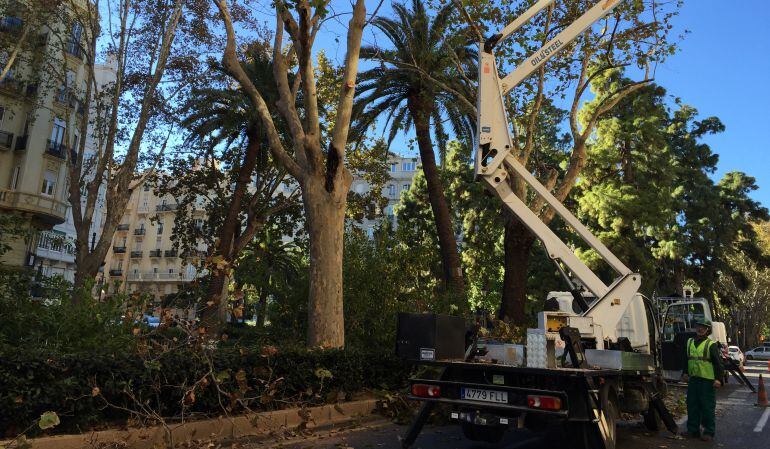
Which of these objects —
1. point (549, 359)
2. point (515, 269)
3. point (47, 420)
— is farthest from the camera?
point (515, 269)

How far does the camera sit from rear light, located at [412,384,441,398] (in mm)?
6531

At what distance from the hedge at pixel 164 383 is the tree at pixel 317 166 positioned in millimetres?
872

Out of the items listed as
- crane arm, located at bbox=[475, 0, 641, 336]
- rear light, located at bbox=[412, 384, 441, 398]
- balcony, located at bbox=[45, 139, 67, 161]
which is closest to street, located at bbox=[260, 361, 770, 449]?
rear light, located at bbox=[412, 384, 441, 398]

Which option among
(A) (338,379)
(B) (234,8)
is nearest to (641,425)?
(A) (338,379)

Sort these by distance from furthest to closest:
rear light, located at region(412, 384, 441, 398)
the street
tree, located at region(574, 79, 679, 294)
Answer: tree, located at region(574, 79, 679, 294) < the street < rear light, located at region(412, 384, 441, 398)

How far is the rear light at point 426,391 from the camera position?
6.53 m

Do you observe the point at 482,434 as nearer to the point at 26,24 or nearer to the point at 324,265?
the point at 324,265

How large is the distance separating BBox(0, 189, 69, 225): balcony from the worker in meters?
29.5

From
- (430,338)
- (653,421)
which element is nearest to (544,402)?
(430,338)

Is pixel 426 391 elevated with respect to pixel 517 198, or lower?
lower

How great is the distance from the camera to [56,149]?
31.0 metres

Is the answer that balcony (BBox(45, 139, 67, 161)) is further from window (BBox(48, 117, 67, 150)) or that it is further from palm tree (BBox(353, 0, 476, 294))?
palm tree (BBox(353, 0, 476, 294))

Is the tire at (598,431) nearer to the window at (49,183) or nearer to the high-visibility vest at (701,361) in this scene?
the high-visibility vest at (701,361)

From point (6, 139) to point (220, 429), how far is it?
2806 cm
